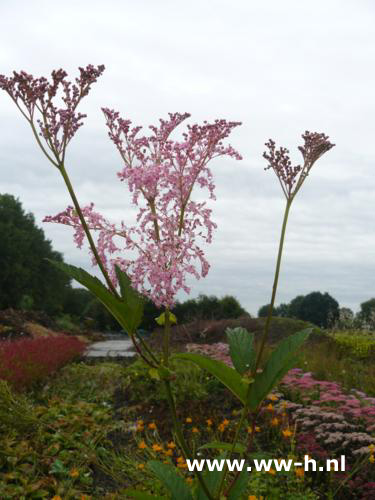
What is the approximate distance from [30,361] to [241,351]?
7.50 meters

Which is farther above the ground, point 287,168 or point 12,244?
point 12,244

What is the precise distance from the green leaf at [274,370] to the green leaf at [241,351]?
0.08m

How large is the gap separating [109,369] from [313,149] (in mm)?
8779

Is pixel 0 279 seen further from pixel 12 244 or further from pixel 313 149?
pixel 313 149

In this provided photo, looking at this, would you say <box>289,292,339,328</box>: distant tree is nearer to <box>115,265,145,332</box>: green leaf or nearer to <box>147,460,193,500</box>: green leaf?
<box>147,460,193,500</box>: green leaf

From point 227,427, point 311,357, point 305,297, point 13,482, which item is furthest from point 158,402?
point 305,297

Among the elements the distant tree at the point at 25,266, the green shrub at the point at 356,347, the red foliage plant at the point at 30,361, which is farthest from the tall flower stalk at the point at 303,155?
the distant tree at the point at 25,266

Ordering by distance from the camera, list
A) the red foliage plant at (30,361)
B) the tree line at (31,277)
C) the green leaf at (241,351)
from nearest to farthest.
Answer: the green leaf at (241,351), the red foliage plant at (30,361), the tree line at (31,277)

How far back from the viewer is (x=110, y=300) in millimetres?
1854

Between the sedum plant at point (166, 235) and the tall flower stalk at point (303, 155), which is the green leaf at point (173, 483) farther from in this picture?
the tall flower stalk at point (303, 155)

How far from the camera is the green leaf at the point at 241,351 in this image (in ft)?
6.93

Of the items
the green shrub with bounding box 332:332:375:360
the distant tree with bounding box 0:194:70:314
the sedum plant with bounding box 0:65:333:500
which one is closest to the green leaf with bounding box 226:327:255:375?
the sedum plant with bounding box 0:65:333:500

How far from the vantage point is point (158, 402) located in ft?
25.0

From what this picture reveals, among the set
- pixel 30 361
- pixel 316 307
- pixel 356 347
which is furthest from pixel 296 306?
pixel 30 361
